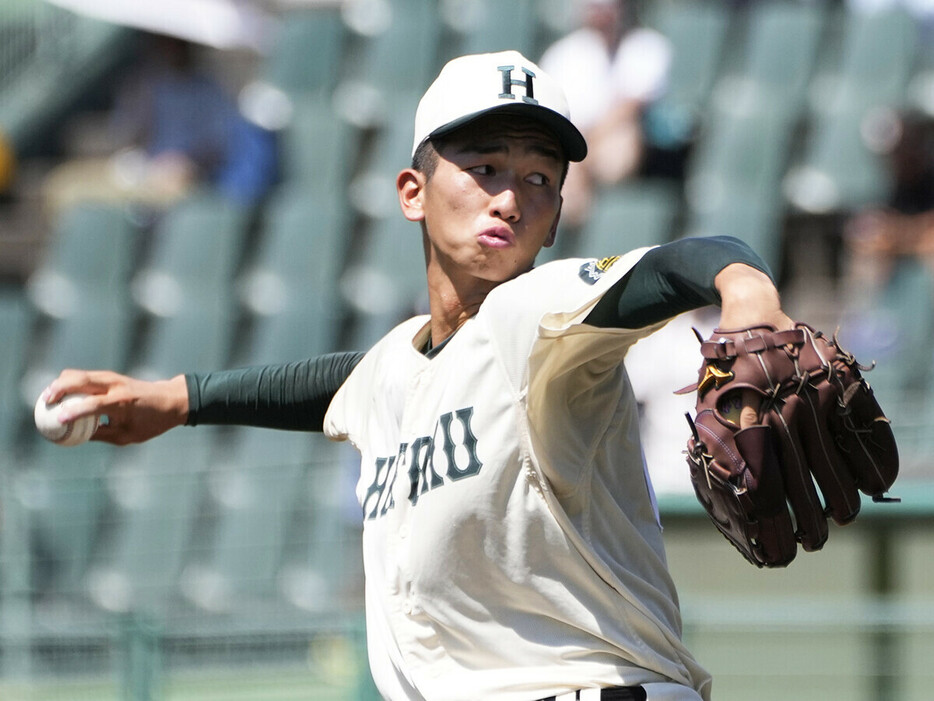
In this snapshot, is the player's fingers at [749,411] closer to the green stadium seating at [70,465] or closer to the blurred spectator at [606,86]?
the green stadium seating at [70,465]

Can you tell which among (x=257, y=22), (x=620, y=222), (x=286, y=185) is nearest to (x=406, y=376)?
(x=620, y=222)

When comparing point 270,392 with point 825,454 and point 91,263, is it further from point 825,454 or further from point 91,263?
point 91,263

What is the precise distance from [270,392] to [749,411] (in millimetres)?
1589

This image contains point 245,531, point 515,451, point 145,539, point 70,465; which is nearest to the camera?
point 515,451

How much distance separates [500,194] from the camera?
8.68 ft

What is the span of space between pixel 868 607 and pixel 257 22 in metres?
7.90

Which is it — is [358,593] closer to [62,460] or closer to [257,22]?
[62,460]

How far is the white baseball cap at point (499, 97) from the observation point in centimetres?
262

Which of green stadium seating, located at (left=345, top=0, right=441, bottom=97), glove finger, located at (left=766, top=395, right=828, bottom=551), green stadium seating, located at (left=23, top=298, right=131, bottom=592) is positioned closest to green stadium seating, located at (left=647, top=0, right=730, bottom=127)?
green stadium seating, located at (left=345, top=0, right=441, bottom=97)

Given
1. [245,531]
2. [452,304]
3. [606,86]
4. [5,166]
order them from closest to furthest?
[452,304] < [245,531] < [606,86] < [5,166]

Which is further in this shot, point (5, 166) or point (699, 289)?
point (5, 166)

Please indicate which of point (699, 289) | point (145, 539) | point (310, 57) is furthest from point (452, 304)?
point (310, 57)

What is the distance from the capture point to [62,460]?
825 centimetres

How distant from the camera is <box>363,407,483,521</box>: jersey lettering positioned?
94.5 inches
